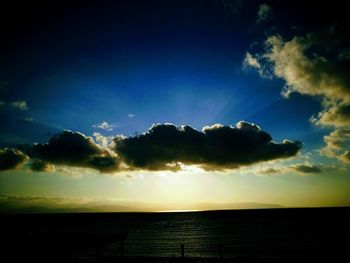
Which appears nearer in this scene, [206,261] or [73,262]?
[73,262]

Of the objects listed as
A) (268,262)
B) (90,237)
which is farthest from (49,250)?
(268,262)

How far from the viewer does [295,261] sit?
31734 millimetres

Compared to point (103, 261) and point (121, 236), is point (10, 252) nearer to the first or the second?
point (121, 236)

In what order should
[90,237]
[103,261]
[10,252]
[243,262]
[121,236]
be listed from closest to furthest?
1. [10,252]
2. [90,237]
3. [121,236]
4. [103,261]
5. [243,262]

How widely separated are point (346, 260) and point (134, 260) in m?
25.8

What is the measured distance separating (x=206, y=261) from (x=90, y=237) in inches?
664

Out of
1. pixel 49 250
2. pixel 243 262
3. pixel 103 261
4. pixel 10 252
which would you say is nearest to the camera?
pixel 10 252

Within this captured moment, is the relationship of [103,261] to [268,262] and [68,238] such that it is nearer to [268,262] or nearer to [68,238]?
[68,238]

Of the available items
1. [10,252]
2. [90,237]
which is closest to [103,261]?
[90,237]

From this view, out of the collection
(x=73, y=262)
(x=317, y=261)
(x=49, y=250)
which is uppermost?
(x=49, y=250)

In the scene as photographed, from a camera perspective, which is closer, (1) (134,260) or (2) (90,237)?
(2) (90,237)

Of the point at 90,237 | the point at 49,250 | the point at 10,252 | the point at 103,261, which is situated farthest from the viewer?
the point at 103,261

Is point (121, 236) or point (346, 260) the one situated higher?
point (121, 236)

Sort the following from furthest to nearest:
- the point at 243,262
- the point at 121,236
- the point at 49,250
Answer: the point at 243,262
the point at 121,236
the point at 49,250
